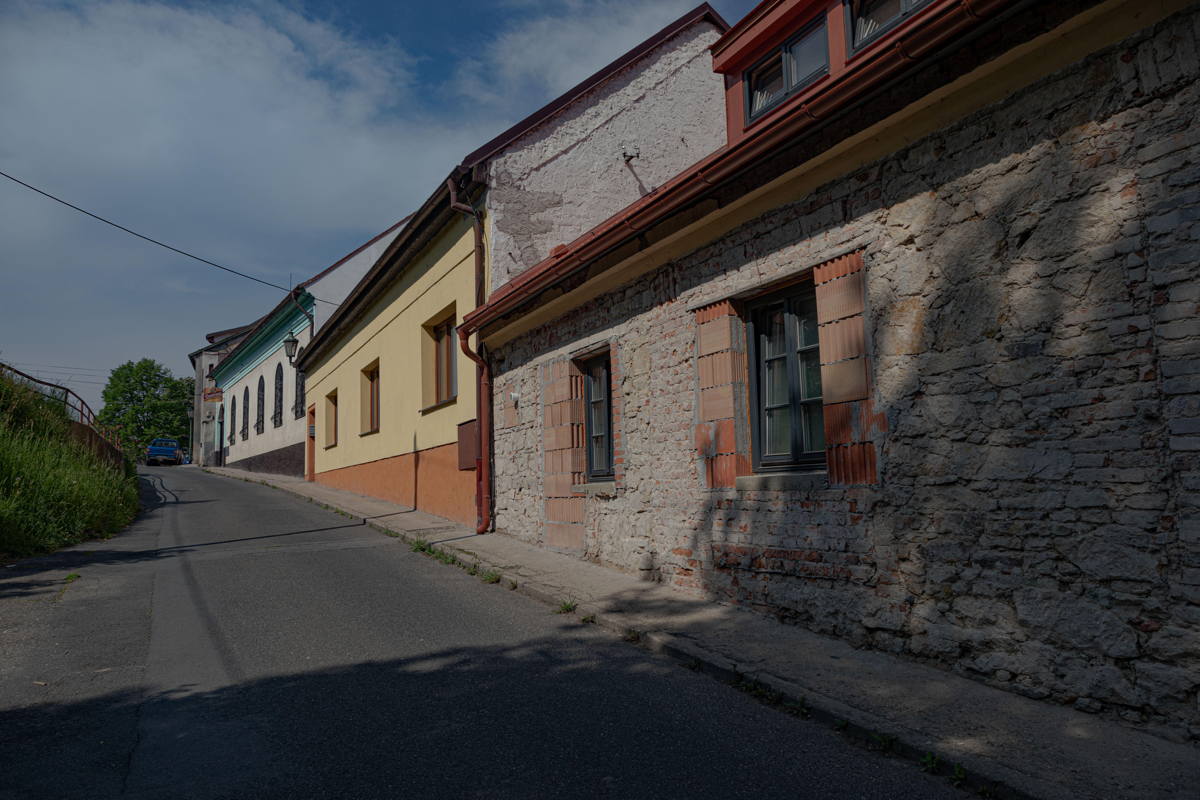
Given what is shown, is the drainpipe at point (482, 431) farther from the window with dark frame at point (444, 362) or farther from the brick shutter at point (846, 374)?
the brick shutter at point (846, 374)

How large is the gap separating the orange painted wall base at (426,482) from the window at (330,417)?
334 centimetres

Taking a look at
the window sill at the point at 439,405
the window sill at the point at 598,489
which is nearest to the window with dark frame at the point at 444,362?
the window sill at the point at 439,405

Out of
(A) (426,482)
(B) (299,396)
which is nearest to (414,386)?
(A) (426,482)

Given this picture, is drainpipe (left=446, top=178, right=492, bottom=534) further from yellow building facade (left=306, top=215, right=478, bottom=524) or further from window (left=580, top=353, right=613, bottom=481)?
window (left=580, top=353, right=613, bottom=481)

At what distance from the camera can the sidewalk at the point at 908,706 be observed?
3361mm

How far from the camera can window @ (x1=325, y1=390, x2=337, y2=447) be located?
21.2 metres

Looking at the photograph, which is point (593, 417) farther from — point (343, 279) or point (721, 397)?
point (343, 279)

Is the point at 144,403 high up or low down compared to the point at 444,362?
up

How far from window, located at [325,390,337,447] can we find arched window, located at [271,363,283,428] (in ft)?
22.8

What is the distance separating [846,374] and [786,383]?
855mm

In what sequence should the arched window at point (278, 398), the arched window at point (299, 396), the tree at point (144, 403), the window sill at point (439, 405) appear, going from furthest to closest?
the tree at point (144, 403), the arched window at point (278, 398), the arched window at point (299, 396), the window sill at point (439, 405)

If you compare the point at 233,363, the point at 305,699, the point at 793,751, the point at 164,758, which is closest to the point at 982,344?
the point at 793,751

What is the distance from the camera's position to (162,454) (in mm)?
44219

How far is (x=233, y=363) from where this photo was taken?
35.8 m
